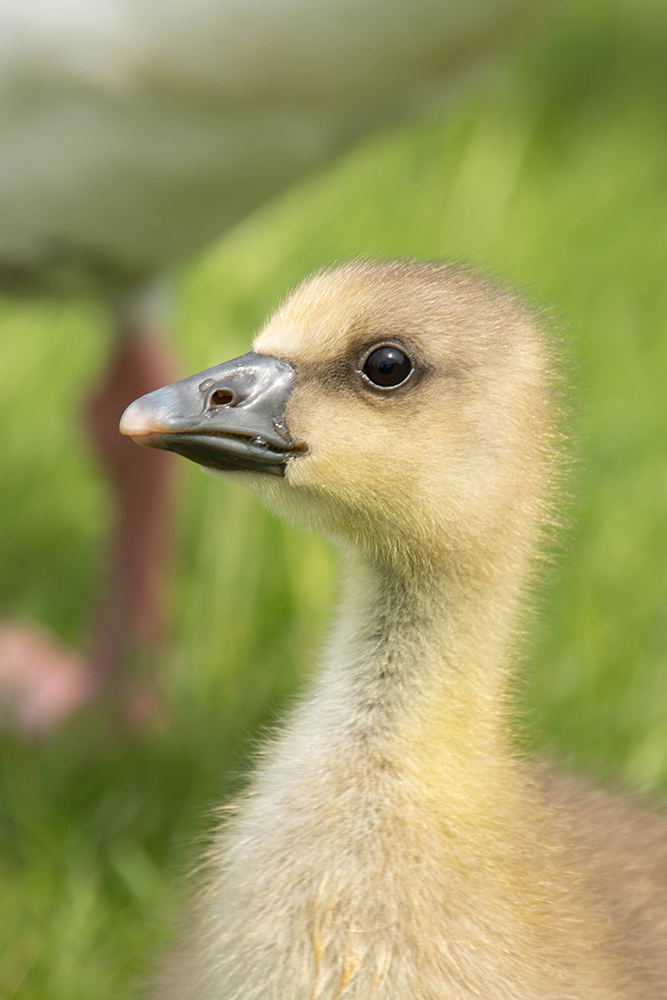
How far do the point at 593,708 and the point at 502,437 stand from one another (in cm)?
127

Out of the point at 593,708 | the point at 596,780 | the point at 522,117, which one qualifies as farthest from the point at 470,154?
the point at 596,780

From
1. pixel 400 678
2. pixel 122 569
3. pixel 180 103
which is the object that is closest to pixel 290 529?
pixel 122 569

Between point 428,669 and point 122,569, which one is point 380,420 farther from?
point 122,569

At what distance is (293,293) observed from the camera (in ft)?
5.83

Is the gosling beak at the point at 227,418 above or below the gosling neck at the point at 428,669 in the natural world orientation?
above

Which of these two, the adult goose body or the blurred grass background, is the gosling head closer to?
the adult goose body

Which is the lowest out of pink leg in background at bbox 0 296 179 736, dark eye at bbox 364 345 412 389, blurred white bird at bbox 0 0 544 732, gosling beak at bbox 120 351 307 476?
pink leg in background at bbox 0 296 179 736

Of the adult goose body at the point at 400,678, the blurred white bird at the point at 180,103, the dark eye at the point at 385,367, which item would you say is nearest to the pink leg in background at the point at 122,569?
the blurred white bird at the point at 180,103

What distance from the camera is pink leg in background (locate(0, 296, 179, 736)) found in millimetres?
3098

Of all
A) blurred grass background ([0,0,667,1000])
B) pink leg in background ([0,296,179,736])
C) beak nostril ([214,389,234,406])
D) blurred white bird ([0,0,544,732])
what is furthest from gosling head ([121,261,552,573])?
pink leg in background ([0,296,179,736])

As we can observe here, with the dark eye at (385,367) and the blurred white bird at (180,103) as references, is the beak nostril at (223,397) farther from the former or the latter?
the blurred white bird at (180,103)

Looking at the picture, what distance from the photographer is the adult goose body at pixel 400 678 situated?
1.58 metres

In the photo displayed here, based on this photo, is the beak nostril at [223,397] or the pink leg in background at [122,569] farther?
the pink leg in background at [122,569]

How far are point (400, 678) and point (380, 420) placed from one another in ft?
1.01
